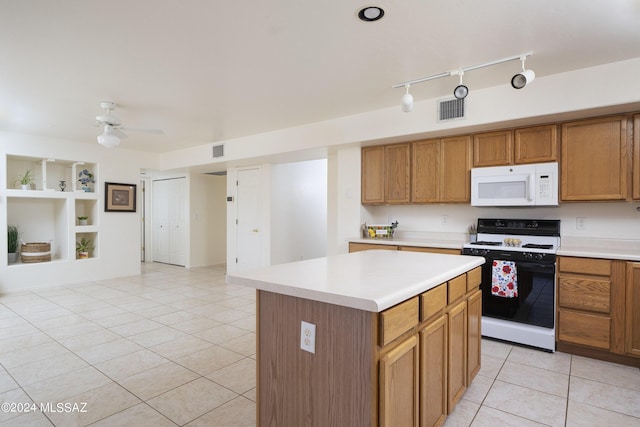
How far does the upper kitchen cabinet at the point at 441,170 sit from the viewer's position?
3.73m

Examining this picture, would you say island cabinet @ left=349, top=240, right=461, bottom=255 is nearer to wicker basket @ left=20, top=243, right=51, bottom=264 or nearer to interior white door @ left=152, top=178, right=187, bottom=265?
interior white door @ left=152, top=178, right=187, bottom=265

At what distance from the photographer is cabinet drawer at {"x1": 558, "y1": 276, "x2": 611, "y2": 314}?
109 inches

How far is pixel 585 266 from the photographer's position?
9.32 ft

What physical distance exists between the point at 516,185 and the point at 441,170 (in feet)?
2.52

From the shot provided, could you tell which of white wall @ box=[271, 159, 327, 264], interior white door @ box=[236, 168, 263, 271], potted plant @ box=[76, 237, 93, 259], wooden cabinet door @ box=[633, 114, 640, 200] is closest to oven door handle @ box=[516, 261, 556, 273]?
wooden cabinet door @ box=[633, 114, 640, 200]

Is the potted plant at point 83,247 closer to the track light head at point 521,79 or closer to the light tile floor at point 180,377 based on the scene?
the light tile floor at point 180,377

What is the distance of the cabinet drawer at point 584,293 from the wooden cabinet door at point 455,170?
3.96ft

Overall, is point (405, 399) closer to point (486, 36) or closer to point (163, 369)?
point (163, 369)

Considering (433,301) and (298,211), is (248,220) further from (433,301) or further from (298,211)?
(433,301)

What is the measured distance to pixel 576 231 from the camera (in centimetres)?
340

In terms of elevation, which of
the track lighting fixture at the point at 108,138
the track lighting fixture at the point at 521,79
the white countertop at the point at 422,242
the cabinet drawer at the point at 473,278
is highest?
the track lighting fixture at the point at 521,79

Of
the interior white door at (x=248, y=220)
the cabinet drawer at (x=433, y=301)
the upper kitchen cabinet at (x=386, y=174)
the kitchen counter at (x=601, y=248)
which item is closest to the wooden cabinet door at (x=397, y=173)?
the upper kitchen cabinet at (x=386, y=174)

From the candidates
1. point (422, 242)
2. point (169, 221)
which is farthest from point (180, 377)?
point (169, 221)

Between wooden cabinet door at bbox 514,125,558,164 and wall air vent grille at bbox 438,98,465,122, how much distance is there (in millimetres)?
570
